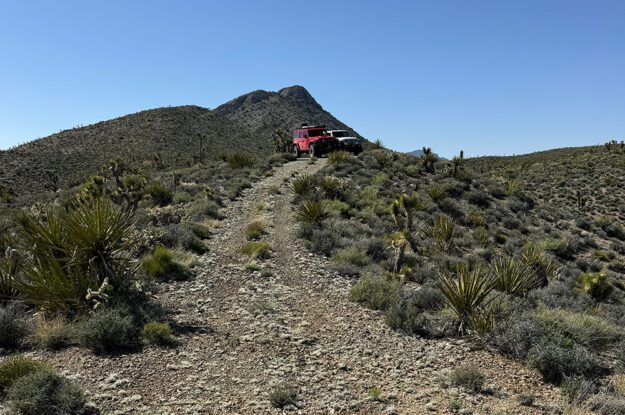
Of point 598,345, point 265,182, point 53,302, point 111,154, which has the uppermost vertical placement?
point 111,154

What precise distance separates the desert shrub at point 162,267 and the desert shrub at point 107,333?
325 centimetres

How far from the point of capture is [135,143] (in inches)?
2319

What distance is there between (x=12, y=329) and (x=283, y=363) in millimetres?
4550

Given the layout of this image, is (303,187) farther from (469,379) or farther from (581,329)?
(469,379)

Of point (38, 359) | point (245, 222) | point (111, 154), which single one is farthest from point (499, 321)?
point (111, 154)

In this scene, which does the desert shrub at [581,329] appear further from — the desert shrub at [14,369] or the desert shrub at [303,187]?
the desert shrub at [303,187]

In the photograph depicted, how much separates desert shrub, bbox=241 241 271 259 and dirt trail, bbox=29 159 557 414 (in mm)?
1959

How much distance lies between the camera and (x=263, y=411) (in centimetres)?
571

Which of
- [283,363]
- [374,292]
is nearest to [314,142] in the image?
[374,292]

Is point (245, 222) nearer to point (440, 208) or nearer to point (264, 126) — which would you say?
point (440, 208)

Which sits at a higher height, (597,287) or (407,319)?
(407,319)

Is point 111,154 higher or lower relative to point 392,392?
higher

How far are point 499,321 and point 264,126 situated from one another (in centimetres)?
7770

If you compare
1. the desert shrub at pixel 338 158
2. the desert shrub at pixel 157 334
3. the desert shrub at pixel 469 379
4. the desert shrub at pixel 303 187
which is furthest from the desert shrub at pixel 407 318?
the desert shrub at pixel 338 158
